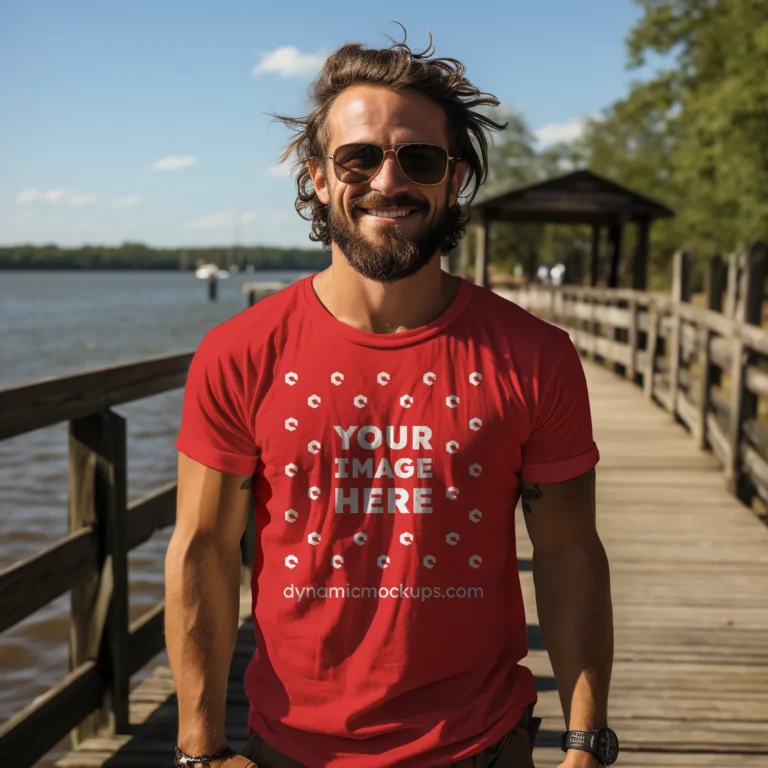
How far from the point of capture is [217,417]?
1850 mm

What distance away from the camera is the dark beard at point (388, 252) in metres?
1.88

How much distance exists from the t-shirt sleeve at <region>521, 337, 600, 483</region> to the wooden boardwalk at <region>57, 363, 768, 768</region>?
1890 mm

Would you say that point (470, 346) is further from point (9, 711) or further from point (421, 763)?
point (9, 711)

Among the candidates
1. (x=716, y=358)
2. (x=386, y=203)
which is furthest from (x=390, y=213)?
(x=716, y=358)

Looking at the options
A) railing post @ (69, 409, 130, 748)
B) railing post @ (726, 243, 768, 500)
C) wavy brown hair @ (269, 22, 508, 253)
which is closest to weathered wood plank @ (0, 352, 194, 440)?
railing post @ (69, 409, 130, 748)

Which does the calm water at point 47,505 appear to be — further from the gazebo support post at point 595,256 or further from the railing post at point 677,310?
the gazebo support post at point 595,256

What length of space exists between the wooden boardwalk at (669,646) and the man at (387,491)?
1.71 m

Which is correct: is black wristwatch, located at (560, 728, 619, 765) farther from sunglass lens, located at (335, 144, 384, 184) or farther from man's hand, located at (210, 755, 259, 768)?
sunglass lens, located at (335, 144, 384, 184)

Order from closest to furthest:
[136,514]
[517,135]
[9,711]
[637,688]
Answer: [136,514], [637,688], [9,711], [517,135]

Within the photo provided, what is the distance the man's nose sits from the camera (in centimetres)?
188

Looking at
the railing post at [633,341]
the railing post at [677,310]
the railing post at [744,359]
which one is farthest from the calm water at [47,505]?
the railing post at [633,341]

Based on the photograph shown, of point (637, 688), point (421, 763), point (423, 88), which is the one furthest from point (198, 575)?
point (637, 688)

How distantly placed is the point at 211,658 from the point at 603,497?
5640 mm

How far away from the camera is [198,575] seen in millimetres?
1906
